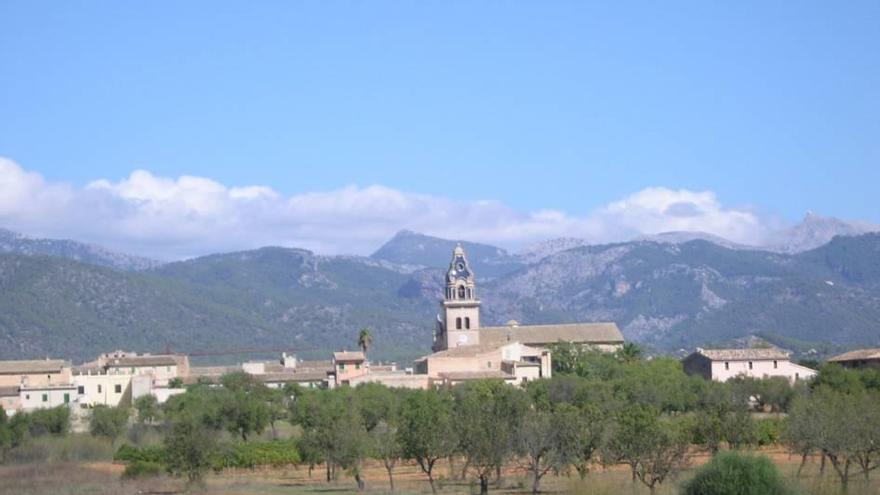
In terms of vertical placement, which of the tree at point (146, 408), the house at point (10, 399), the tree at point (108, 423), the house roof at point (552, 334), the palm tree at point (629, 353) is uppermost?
the house roof at point (552, 334)

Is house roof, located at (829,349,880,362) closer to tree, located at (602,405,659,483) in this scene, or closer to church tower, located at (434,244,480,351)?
church tower, located at (434,244,480,351)

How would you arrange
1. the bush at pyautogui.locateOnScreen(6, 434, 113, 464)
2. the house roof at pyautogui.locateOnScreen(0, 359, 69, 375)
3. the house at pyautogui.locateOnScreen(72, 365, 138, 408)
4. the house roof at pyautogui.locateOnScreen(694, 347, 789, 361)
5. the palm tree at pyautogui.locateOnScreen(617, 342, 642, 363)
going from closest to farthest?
1. the bush at pyautogui.locateOnScreen(6, 434, 113, 464)
2. the house at pyautogui.locateOnScreen(72, 365, 138, 408)
3. the house roof at pyautogui.locateOnScreen(0, 359, 69, 375)
4. the house roof at pyautogui.locateOnScreen(694, 347, 789, 361)
5. the palm tree at pyautogui.locateOnScreen(617, 342, 642, 363)

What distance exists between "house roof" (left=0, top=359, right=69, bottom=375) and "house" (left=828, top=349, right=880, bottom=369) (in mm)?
63327

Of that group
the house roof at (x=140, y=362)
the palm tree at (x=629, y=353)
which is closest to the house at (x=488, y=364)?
the palm tree at (x=629, y=353)

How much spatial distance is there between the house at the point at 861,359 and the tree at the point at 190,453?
6705cm

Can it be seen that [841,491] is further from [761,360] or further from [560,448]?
[761,360]

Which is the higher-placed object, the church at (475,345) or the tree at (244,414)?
the church at (475,345)

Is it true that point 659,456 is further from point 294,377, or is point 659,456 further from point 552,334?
point 552,334

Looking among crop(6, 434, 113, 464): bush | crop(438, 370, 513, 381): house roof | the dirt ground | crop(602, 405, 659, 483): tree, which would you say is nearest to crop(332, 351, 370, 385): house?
crop(438, 370, 513, 381): house roof

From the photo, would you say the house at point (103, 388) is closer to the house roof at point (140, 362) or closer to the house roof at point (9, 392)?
the house roof at point (9, 392)

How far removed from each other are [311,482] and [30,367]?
57493mm

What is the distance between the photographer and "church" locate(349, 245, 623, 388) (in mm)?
116750

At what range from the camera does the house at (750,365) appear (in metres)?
122

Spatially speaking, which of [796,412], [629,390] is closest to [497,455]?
[796,412]
